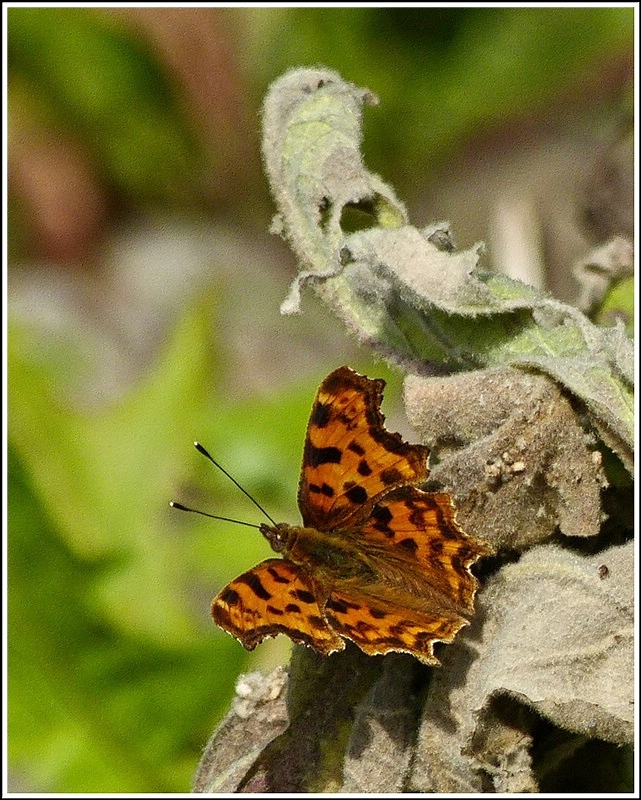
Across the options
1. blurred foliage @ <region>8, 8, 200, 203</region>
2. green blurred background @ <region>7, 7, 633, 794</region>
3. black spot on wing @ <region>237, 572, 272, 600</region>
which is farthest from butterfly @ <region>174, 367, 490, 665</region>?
blurred foliage @ <region>8, 8, 200, 203</region>

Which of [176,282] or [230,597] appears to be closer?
[230,597]

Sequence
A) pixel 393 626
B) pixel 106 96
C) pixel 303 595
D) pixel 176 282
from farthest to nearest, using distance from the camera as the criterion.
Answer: pixel 176 282 < pixel 106 96 < pixel 303 595 < pixel 393 626

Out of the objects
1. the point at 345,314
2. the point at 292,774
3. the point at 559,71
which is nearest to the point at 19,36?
the point at 559,71

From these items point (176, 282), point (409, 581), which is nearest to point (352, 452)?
point (409, 581)

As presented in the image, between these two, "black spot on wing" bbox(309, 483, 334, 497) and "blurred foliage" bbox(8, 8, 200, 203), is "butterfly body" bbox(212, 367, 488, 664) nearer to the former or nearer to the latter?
"black spot on wing" bbox(309, 483, 334, 497)

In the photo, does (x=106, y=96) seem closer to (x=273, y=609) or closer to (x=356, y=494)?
(x=356, y=494)

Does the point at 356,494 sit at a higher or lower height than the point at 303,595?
higher

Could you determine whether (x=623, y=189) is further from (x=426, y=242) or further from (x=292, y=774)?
(x=292, y=774)
